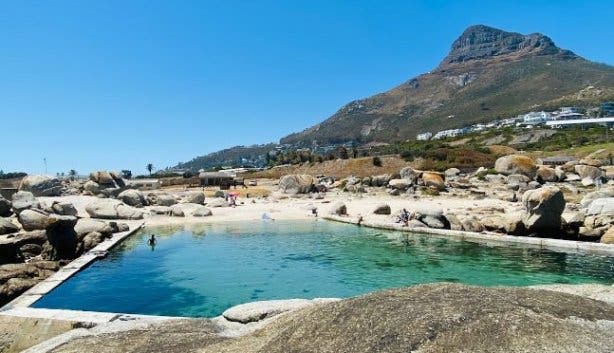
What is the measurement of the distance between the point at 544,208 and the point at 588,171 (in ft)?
121

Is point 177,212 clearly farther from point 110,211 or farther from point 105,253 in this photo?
point 105,253

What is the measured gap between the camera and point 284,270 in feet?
73.9

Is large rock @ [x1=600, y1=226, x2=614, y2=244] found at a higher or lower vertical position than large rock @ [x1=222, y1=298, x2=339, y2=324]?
lower

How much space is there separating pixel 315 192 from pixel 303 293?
43525 mm

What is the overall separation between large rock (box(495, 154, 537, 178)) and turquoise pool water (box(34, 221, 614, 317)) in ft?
124

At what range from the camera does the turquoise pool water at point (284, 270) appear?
698 inches

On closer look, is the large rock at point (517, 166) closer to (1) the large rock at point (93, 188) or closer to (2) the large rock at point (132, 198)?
(2) the large rock at point (132, 198)

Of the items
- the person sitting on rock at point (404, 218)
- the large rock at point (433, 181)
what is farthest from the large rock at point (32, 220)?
the large rock at point (433, 181)

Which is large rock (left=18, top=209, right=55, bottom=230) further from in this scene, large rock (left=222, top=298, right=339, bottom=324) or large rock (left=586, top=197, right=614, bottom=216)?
large rock (left=586, top=197, right=614, bottom=216)

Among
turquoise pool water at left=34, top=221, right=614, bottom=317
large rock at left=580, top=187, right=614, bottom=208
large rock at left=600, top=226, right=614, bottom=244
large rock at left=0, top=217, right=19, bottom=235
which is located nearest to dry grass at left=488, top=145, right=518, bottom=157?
large rock at left=580, top=187, right=614, bottom=208

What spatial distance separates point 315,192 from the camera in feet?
203

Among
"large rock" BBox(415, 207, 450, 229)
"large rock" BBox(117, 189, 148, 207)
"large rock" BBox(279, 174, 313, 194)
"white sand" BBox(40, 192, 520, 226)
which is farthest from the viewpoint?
"large rock" BBox(279, 174, 313, 194)

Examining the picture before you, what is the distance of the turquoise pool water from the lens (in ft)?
58.1

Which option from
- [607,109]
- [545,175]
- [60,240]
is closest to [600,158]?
[545,175]
